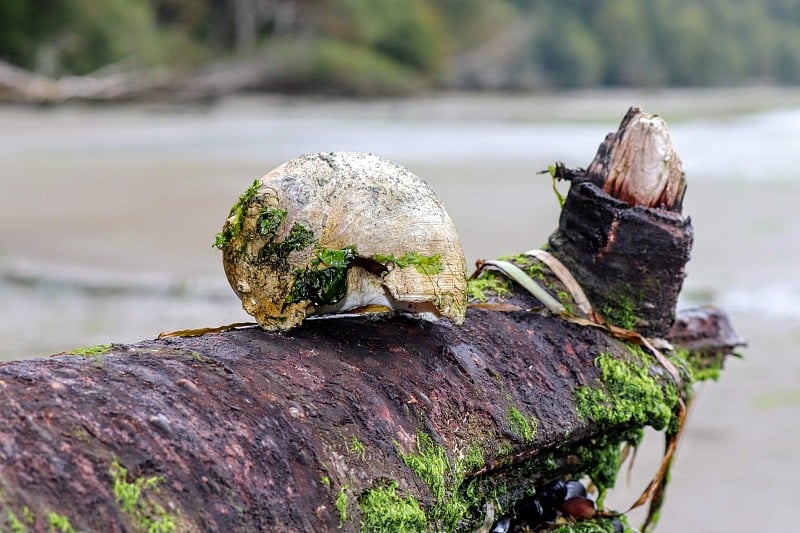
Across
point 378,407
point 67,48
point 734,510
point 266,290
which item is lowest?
point 734,510

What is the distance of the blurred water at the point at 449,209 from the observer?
187 inches

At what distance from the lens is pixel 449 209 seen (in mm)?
11102

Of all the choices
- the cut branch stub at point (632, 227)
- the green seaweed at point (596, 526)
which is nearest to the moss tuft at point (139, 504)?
the green seaweed at point (596, 526)

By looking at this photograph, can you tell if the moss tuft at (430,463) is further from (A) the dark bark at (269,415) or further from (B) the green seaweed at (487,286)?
(B) the green seaweed at (487,286)

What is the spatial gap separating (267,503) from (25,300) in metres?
6.67

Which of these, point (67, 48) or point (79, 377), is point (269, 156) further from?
point (67, 48)

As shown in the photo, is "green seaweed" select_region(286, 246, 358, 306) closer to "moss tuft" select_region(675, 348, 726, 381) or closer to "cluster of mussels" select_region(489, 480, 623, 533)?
"cluster of mussels" select_region(489, 480, 623, 533)

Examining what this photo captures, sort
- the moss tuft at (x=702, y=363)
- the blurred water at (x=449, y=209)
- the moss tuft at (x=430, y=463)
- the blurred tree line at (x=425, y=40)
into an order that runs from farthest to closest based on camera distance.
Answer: the blurred tree line at (x=425, y=40) < the blurred water at (x=449, y=209) < the moss tuft at (x=702, y=363) < the moss tuft at (x=430, y=463)

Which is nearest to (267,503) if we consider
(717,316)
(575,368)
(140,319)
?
(575,368)

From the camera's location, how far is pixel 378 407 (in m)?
1.75

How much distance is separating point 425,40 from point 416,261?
193 ft

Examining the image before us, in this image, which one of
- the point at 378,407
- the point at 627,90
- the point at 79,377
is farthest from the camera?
the point at 627,90

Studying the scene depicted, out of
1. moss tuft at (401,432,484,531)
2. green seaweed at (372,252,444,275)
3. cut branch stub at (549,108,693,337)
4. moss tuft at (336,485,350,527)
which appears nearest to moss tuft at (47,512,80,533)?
moss tuft at (336,485,350,527)

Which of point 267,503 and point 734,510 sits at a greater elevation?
point 267,503
